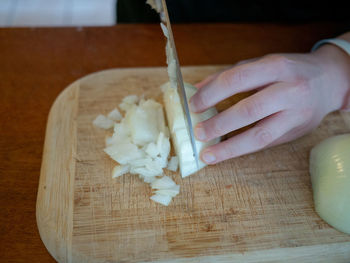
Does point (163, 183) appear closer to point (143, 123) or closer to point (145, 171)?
point (145, 171)

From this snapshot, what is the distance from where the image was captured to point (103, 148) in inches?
50.7

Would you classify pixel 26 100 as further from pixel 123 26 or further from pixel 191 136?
pixel 191 136

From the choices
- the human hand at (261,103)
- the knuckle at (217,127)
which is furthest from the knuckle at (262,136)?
the knuckle at (217,127)

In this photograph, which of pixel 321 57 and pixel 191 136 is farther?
pixel 321 57

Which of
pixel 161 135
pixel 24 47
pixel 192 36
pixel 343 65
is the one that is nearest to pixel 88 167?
pixel 161 135

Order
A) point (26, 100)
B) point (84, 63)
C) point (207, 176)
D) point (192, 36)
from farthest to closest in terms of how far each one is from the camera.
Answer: point (192, 36), point (84, 63), point (26, 100), point (207, 176)

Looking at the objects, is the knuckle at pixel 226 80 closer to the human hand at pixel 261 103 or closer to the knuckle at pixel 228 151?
the human hand at pixel 261 103

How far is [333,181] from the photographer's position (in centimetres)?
112

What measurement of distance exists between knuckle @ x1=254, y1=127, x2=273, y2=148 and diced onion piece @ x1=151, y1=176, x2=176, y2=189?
0.35m

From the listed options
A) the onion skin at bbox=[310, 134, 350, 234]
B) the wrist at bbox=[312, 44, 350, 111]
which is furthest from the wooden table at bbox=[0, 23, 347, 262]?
the onion skin at bbox=[310, 134, 350, 234]

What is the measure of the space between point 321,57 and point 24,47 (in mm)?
1441

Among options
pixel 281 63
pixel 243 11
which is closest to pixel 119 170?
pixel 281 63

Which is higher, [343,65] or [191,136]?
[343,65]

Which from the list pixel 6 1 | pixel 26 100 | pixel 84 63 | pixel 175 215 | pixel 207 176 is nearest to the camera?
pixel 175 215
